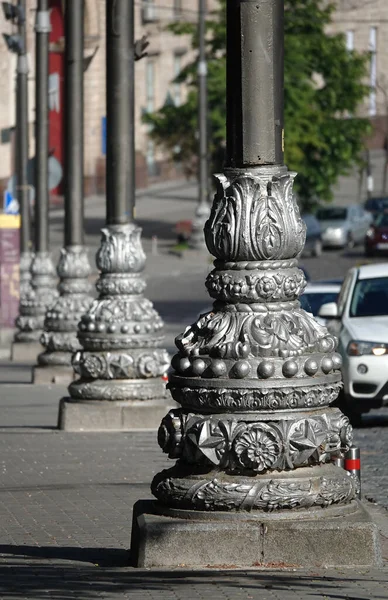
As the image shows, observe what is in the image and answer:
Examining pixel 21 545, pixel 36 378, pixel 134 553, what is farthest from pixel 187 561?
pixel 36 378

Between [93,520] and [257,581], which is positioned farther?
[93,520]

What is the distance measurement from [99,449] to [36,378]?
7.49m

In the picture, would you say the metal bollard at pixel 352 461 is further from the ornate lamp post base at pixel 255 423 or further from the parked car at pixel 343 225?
the parked car at pixel 343 225

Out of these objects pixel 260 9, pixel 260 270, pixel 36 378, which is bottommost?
pixel 36 378

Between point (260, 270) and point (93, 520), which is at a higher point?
point (260, 270)

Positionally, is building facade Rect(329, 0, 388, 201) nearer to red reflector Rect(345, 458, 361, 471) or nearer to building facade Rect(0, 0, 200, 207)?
building facade Rect(0, 0, 200, 207)

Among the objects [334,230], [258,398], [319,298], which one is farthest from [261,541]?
[334,230]

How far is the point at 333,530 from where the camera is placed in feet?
25.7

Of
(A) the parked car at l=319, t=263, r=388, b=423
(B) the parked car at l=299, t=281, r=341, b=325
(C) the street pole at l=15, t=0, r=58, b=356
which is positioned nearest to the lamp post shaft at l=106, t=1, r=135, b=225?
(A) the parked car at l=319, t=263, r=388, b=423

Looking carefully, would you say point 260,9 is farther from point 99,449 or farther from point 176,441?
point 99,449

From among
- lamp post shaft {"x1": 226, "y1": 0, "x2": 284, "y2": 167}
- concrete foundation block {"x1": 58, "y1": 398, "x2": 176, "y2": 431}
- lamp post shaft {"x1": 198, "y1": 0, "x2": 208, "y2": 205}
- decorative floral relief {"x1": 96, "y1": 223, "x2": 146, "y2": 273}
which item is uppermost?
lamp post shaft {"x1": 198, "y1": 0, "x2": 208, "y2": 205}

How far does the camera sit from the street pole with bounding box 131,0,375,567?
7887mm

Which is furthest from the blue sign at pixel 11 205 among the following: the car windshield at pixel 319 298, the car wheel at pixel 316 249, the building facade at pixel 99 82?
the car wheel at pixel 316 249

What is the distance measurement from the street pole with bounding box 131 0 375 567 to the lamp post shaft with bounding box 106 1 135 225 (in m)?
7.30
